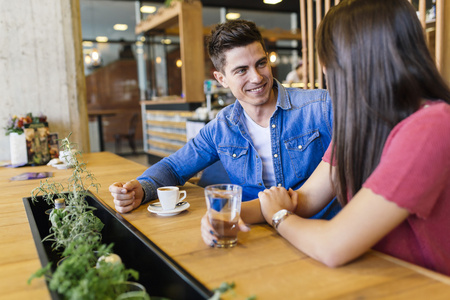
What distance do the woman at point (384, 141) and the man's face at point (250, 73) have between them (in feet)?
2.51

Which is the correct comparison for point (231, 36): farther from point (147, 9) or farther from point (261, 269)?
point (147, 9)

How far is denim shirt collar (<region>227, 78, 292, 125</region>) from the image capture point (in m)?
1.83

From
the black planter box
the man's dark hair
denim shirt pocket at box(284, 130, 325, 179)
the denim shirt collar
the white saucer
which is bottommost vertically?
the black planter box

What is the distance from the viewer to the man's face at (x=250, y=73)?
183 centimetres

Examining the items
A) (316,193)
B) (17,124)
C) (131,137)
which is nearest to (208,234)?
(316,193)

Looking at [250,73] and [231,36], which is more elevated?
[231,36]

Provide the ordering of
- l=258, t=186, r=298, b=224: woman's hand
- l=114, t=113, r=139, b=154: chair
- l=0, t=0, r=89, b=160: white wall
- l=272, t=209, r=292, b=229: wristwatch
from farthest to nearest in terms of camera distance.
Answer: l=114, t=113, r=139, b=154: chair < l=0, t=0, r=89, b=160: white wall < l=258, t=186, r=298, b=224: woman's hand < l=272, t=209, r=292, b=229: wristwatch

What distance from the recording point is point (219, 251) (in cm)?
100

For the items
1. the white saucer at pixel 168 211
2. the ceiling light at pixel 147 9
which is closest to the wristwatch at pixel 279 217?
the white saucer at pixel 168 211

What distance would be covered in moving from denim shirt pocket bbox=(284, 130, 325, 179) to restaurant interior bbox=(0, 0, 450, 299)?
47cm

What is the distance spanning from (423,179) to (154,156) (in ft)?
26.4

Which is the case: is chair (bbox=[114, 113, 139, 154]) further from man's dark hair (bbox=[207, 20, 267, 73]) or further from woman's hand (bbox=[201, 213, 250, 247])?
woman's hand (bbox=[201, 213, 250, 247])

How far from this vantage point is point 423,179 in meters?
0.82

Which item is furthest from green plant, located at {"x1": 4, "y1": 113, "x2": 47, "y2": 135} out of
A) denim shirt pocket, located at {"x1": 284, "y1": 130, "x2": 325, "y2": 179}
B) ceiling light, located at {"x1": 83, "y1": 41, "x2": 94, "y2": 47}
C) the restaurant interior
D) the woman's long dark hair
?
ceiling light, located at {"x1": 83, "y1": 41, "x2": 94, "y2": 47}
